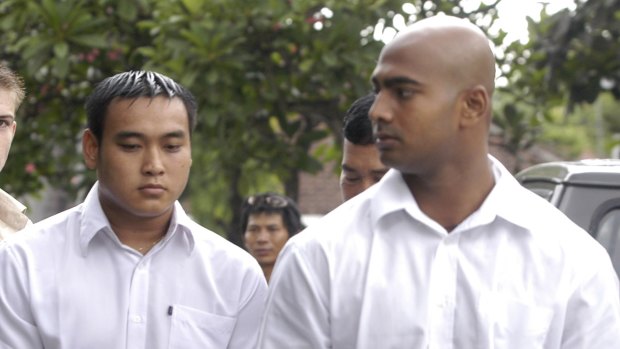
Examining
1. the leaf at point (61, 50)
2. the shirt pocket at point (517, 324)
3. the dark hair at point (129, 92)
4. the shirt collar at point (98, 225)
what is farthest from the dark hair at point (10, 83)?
the leaf at point (61, 50)

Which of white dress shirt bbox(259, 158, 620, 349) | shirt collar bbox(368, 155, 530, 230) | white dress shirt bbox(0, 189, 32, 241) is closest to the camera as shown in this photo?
white dress shirt bbox(259, 158, 620, 349)

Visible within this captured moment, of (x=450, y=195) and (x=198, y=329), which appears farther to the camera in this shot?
(x=198, y=329)

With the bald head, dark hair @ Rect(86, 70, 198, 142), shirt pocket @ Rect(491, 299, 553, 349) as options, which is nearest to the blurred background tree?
dark hair @ Rect(86, 70, 198, 142)

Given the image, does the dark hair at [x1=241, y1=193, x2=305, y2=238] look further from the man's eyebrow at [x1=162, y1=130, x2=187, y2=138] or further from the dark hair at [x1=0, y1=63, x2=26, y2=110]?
the man's eyebrow at [x1=162, y1=130, x2=187, y2=138]

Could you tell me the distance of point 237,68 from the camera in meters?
7.79

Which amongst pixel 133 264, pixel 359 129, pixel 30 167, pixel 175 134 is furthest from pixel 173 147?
pixel 30 167

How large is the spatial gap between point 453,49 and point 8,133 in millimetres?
1704

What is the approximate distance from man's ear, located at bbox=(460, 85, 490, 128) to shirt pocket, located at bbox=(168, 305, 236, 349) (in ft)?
2.97

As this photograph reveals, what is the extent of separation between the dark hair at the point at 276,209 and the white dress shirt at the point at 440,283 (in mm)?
4052

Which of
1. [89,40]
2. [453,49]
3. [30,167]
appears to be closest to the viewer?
[453,49]

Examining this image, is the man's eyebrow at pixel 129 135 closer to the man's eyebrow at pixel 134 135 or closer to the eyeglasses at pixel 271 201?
the man's eyebrow at pixel 134 135

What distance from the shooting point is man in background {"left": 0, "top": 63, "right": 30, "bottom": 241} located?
4348 mm

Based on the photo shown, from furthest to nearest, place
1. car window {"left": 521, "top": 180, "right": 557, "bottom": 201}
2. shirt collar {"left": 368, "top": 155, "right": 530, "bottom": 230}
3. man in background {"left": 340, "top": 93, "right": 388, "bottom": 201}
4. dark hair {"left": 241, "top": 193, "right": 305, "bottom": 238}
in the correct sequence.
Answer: dark hair {"left": 241, "top": 193, "right": 305, "bottom": 238} < car window {"left": 521, "top": 180, "right": 557, "bottom": 201} < man in background {"left": 340, "top": 93, "right": 388, "bottom": 201} < shirt collar {"left": 368, "top": 155, "right": 530, "bottom": 230}

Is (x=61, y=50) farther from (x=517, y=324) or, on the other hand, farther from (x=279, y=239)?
(x=517, y=324)
